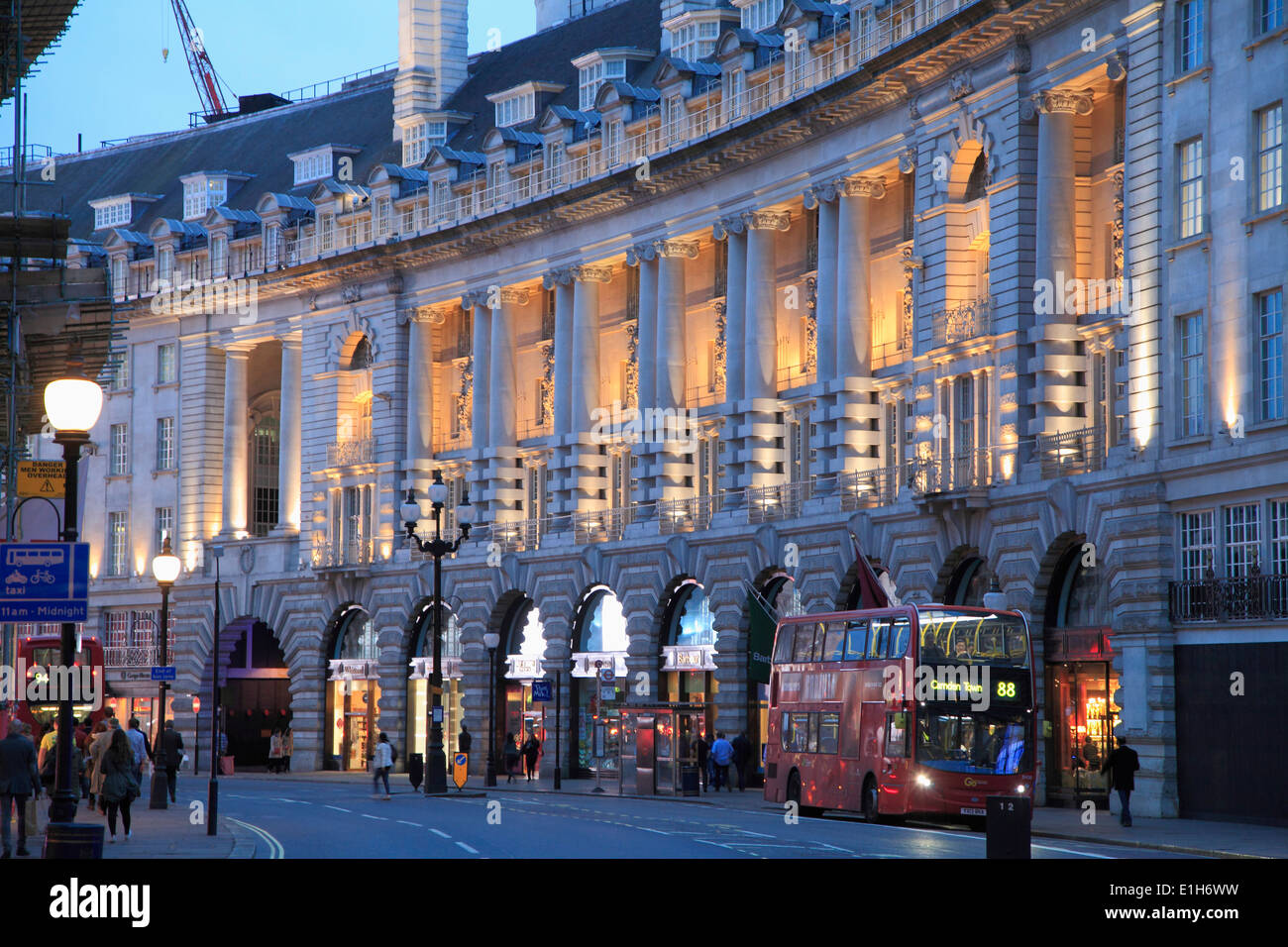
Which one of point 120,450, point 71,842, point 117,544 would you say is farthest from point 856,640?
point 120,450

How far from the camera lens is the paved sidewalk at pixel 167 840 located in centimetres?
2920

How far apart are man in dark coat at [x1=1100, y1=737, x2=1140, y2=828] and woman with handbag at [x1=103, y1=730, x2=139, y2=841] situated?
1721 centimetres

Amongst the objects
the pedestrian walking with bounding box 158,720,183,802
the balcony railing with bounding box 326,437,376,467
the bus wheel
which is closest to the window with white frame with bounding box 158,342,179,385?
the balcony railing with bounding box 326,437,376,467

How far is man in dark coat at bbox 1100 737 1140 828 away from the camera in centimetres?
3738

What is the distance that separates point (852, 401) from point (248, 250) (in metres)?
34.8

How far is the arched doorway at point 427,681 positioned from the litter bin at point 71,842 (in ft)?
162

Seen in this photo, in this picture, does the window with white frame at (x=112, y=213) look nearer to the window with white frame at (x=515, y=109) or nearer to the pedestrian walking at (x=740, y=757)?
the window with white frame at (x=515, y=109)

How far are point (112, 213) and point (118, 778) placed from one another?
64567mm

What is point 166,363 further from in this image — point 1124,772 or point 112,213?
point 1124,772

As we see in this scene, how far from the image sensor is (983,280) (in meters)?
49.1

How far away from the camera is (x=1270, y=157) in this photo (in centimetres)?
3803

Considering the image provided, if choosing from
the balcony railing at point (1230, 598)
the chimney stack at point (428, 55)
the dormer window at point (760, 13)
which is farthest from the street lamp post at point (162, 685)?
the chimney stack at point (428, 55)

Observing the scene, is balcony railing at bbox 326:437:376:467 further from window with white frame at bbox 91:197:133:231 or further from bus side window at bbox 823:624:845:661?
bus side window at bbox 823:624:845:661

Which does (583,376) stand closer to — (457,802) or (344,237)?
(344,237)
